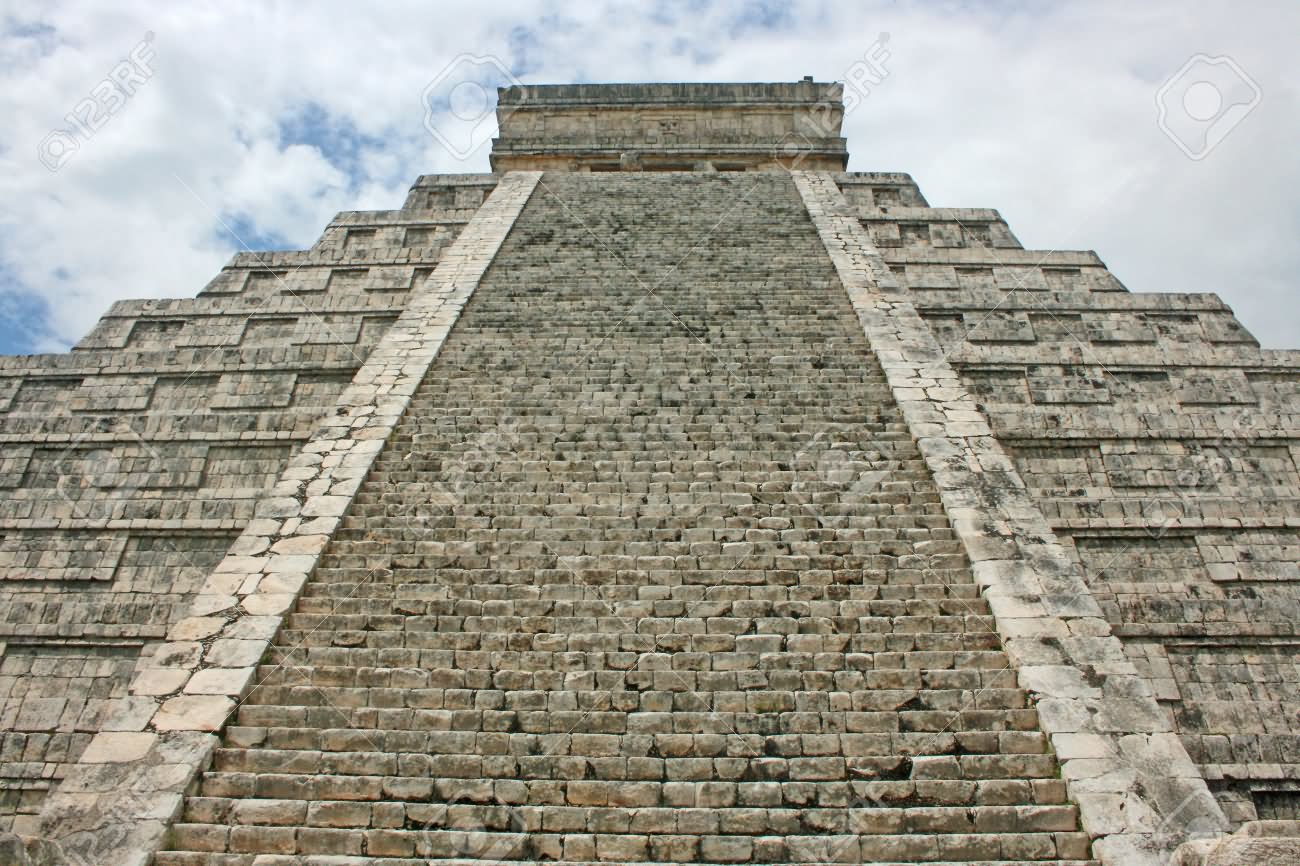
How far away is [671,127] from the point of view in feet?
50.2

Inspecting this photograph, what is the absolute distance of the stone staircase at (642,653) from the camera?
375 cm

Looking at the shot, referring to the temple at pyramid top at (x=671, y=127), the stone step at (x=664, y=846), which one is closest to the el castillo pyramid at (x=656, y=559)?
the stone step at (x=664, y=846)

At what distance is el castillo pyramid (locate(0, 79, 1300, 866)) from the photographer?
386 cm

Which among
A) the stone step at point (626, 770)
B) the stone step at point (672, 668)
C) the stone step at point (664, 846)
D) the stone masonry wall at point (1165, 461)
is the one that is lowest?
the stone step at point (664, 846)

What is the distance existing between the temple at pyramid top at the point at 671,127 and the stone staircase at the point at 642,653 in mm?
8311

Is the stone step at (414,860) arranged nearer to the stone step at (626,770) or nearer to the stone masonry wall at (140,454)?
the stone step at (626,770)

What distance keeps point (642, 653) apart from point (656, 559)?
0.80m

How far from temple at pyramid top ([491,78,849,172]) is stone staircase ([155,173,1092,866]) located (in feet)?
27.3

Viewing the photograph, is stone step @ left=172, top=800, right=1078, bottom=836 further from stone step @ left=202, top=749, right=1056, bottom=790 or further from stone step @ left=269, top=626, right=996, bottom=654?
stone step @ left=269, top=626, right=996, bottom=654

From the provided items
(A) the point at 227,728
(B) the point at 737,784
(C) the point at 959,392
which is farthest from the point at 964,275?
(A) the point at 227,728

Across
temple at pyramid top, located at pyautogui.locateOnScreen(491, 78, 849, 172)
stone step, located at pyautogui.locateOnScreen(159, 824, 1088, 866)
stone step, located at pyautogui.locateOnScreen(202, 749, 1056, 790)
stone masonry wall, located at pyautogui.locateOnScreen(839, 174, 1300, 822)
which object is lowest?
stone step, located at pyautogui.locateOnScreen(159, 824, 1088, 866)

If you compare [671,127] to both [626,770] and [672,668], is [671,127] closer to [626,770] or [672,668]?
[672,668]

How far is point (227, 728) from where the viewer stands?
4324 mm

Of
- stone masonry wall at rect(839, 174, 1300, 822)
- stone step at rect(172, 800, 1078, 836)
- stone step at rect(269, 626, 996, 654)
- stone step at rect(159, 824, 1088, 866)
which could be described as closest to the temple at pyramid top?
stone masonry wall at rect(839, 174, 1300, 822)
